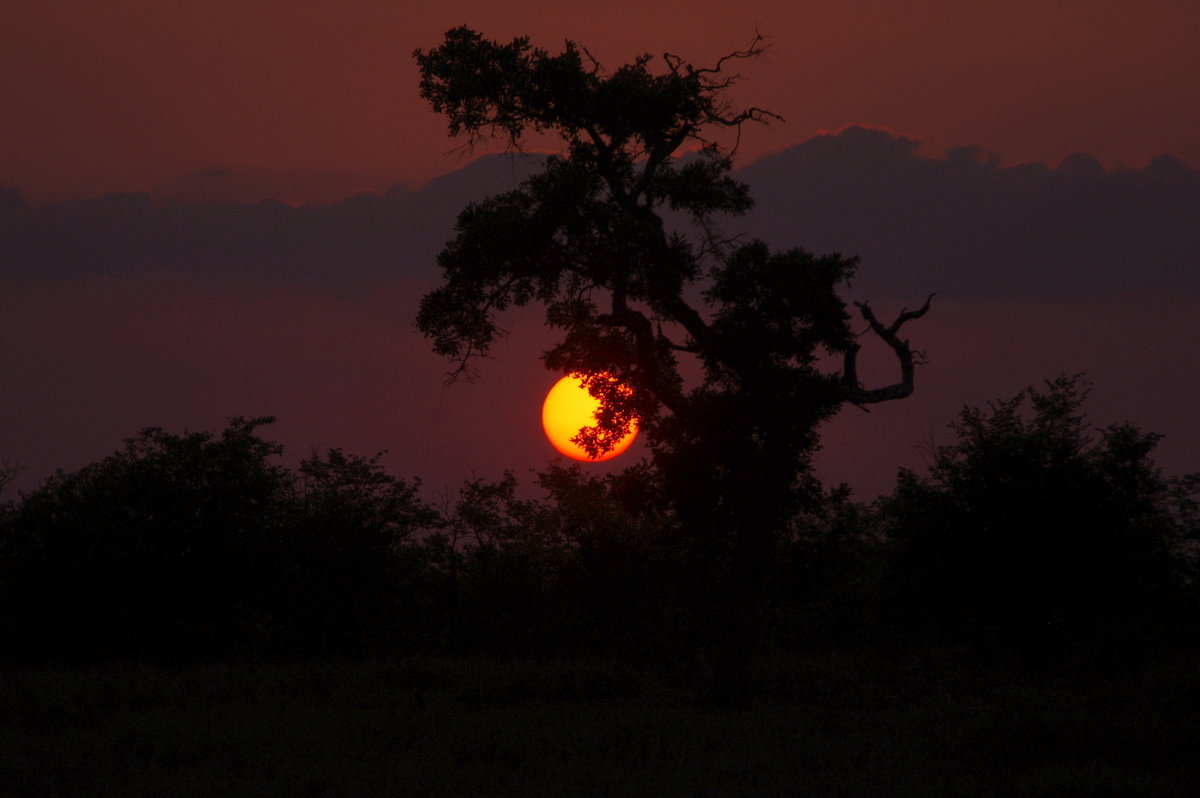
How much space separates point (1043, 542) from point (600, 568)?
16.6 metres

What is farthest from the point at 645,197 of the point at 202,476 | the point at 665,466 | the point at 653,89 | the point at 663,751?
the point at 202,476

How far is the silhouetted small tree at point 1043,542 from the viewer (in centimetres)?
2688

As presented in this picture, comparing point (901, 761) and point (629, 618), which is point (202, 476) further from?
point (901, 761)

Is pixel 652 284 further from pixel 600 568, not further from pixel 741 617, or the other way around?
pixel 600 568

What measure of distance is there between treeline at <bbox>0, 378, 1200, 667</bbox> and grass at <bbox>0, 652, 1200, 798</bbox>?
3.26 meters

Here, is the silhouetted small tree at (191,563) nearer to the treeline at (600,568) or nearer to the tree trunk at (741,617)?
the treeline at (600,568)

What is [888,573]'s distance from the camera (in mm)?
29781

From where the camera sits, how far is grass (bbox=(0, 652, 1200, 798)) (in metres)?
13.6

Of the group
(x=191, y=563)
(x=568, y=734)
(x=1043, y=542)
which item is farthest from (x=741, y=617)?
(x=191, y=563)

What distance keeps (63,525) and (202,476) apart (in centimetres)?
394

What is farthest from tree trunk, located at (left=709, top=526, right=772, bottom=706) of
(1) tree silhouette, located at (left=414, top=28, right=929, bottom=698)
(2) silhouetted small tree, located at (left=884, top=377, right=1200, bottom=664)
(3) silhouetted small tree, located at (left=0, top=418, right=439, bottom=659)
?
(3) silhouetted small tree, located at (left=0, top=418, right=439, bottom=659)

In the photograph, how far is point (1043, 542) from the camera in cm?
2709

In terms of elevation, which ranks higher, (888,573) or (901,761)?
(888,573)

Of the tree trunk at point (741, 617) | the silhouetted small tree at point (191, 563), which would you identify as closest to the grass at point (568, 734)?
the tree trunk at point (741, 617)
